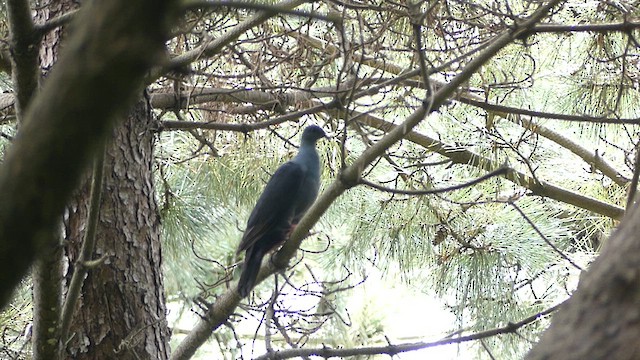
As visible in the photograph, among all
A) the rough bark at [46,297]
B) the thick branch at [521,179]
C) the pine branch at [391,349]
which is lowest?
the pine branch at [391,349]

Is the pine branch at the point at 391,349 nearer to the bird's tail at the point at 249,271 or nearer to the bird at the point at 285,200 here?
the bird's tail at the point at 249,271

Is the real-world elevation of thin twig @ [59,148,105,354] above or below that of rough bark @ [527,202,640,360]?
above

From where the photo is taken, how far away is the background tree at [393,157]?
5.76 ft

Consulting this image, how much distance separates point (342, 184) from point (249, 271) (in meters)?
0.49

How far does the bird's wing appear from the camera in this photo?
1924 millimetres

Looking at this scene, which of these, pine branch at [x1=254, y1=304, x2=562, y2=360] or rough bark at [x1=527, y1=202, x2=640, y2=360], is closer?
rough bark at [x1=527, y1=202, x2=640, y2=360]

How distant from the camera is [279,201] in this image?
1964mm

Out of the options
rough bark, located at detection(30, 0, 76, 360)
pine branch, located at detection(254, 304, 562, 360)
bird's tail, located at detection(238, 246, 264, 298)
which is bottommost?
pine branch, located at detection(254, 304, 562, 360)

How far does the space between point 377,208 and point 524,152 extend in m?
0.54

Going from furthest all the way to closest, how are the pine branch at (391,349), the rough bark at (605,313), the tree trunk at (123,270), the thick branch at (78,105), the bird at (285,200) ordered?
the bird at (285,200) → the tree trunk at (123,270) → the pine branch at (391,349) → the rough bark at (605,313) → the thick branch at (78,105)

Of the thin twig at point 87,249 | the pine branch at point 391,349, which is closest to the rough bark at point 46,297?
the thin twig at point 87,249

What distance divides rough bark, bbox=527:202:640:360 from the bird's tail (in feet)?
3.00

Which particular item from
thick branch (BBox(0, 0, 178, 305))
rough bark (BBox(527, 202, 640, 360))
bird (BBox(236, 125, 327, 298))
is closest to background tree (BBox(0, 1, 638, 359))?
bird (BBox(236, 125, 327, 298))

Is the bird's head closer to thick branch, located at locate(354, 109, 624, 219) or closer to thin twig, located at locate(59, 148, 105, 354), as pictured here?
thick branch, located at locate(354, 109, 624, 219)
